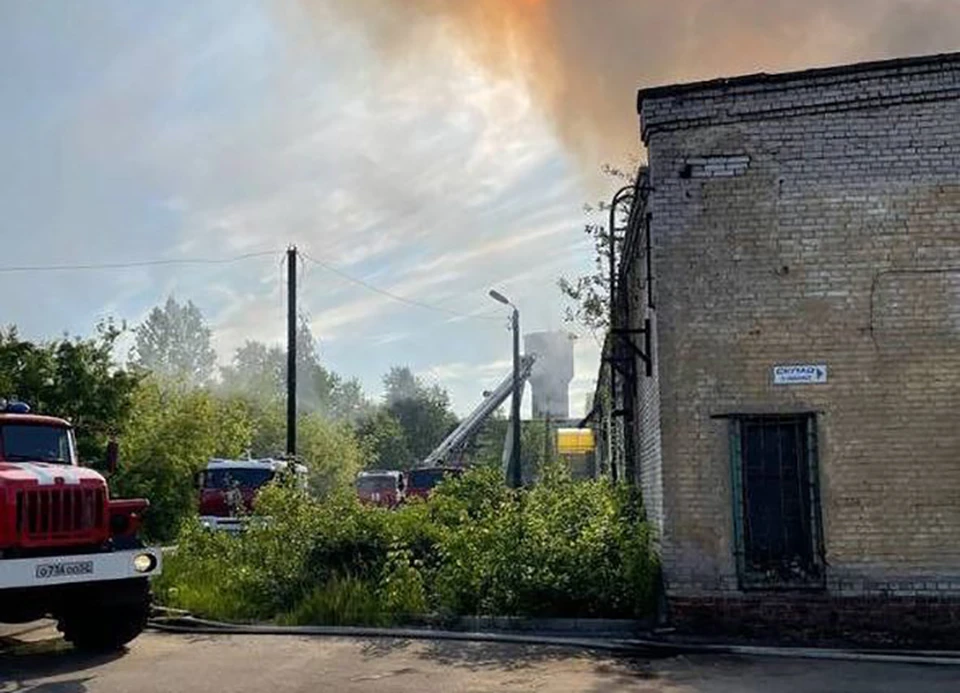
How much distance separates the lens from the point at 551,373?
55.8 metres

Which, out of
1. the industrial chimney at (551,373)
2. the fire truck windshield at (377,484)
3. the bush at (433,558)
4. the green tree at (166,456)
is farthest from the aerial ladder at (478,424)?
the bush at (433,558)

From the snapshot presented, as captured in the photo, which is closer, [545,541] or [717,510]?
[717,510]

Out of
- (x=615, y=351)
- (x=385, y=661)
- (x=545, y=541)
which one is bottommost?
(x=385, y=661)

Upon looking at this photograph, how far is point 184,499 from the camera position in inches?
1039

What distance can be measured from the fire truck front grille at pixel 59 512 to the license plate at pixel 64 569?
0.41 m

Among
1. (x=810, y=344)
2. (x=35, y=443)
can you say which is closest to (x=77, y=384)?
(x=35, y=443)

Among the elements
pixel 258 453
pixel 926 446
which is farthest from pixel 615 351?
pixel 258 453

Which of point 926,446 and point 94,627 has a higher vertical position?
point 926,446

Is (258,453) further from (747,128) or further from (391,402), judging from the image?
(747,128)

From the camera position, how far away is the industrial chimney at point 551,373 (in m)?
54.1

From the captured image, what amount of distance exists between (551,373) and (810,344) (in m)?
44.9

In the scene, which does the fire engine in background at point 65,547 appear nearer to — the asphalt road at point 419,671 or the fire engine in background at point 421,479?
the asphalt road at point 419,671

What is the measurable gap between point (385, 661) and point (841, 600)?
461 centimetres

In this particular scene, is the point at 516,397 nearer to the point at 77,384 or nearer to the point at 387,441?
the point at 77,384
